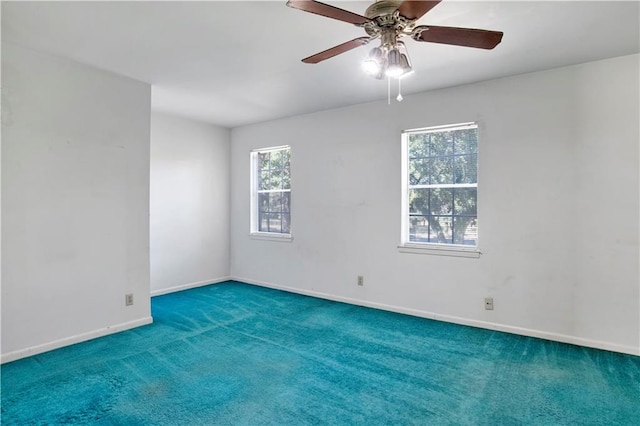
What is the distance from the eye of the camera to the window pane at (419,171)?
13.5 feet

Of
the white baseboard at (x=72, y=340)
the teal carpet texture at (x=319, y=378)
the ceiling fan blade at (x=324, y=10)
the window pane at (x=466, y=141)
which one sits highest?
the ceiling fan blade at (x=324, y=10)

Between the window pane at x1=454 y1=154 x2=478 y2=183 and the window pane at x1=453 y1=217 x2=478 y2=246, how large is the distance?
42 cm

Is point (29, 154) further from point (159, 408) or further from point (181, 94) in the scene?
point (159, 408)

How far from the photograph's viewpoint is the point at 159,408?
2.22 metres

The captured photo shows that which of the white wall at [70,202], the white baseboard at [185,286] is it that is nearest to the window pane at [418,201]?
the white wall at [70,202]

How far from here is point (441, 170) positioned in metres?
4.00

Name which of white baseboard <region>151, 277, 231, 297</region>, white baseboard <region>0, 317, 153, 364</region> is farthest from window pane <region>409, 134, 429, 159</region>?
white baseboard <region>151, 277, 231, 297</region>

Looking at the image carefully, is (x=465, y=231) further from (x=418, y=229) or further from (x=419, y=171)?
(x=419, y=171)

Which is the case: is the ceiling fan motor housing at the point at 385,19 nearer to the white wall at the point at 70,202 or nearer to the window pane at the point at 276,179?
the white wall at the point at 70,202

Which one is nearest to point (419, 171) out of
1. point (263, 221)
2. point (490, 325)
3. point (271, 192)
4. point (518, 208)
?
point (518, 208)

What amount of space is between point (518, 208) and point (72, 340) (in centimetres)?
434

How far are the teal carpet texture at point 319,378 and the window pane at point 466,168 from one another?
1549 mm

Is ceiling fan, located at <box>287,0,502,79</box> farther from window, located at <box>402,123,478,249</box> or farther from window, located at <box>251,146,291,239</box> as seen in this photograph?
window, located at <box>251,146,291,239</box>

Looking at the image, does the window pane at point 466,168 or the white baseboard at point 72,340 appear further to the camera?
the window pane at point 466,168
